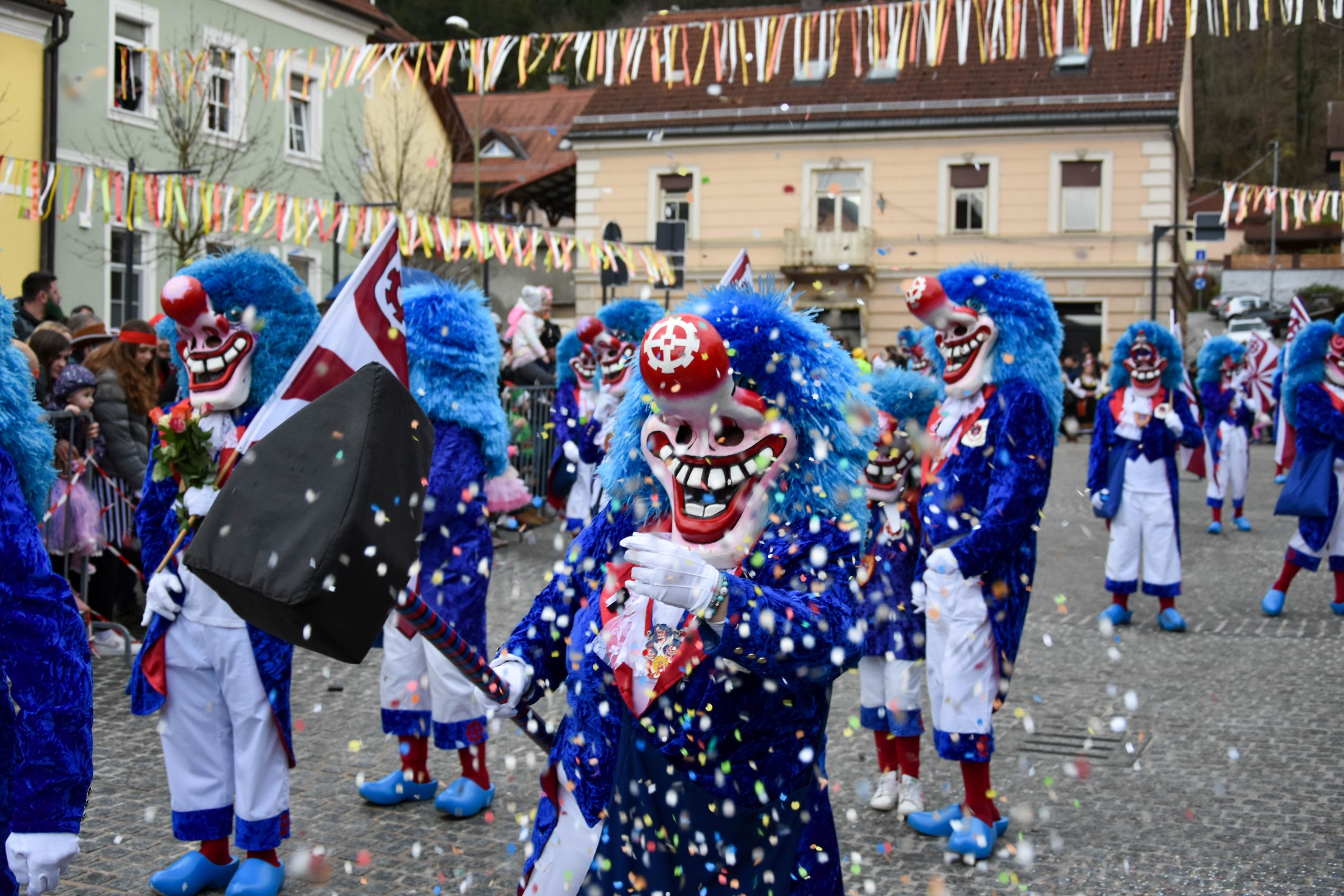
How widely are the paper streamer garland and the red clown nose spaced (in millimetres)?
7336

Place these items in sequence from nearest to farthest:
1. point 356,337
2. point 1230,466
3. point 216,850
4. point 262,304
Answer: point 356,337 < point 216,850 < point 262,304 < point 1230,466

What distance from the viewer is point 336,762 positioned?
5723 millimetres

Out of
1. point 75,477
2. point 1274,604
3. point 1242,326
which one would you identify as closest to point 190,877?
point 75,477

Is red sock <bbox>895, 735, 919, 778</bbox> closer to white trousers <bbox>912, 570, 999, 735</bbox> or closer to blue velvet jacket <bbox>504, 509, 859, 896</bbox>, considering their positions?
white trousers <bbox>912, 570, 999, 735</bbox>

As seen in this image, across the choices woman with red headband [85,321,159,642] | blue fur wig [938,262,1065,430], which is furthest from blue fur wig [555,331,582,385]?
blue fur wig [938,262,1065,430]

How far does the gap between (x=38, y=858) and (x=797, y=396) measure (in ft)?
6.08

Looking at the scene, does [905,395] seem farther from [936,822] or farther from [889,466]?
[936,822]

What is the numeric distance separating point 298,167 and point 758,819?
73.3 feet

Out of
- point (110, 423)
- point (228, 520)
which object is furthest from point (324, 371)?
point (110, 423)

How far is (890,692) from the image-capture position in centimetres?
532

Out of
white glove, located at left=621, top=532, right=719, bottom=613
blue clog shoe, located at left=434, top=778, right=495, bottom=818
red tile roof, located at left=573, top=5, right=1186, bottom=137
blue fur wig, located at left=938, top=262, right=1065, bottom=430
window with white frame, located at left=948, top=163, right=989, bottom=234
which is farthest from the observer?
window with white frame, located at left=948, top=163, right=989, bottom=234

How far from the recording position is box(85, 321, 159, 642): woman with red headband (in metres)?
Result: 7.72

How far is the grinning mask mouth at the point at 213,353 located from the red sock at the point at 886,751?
2.90 m

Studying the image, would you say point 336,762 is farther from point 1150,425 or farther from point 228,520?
point 1150,425
